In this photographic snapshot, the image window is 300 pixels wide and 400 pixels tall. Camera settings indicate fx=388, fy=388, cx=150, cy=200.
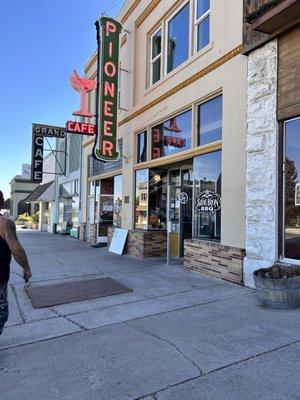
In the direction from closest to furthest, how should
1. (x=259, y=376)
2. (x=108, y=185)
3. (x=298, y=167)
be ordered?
1. (x=259, y=376)
2. (x=298, y=167)
3. (x=108, y=185)

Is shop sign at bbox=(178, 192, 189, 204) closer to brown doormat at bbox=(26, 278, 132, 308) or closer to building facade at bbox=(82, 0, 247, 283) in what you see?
building facade at bbox=(82, 0, 247, 283)

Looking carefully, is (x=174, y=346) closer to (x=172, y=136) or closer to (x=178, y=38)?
(x=172, y=136)

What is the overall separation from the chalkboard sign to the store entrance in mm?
2114

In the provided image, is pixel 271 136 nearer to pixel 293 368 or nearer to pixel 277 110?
pixel 277 110

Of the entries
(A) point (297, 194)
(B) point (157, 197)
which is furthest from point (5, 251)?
(B) point (157, 197)

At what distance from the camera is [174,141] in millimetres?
10320

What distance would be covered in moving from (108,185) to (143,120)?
4997 mm

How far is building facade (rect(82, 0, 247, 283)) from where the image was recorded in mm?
7695

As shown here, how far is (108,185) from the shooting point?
1617 cm

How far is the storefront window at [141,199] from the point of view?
38.5ft

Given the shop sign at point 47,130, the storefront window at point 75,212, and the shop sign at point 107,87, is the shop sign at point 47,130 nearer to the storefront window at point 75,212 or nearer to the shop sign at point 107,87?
the storefront window at point 75,212

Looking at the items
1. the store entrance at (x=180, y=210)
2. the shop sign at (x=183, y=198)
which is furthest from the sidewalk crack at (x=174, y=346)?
the shop sign at (x=183, y=198)

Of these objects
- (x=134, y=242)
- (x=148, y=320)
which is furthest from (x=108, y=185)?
(x=148, y=320)

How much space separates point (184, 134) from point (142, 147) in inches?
98.2
